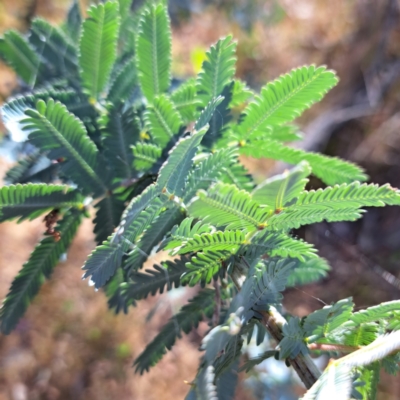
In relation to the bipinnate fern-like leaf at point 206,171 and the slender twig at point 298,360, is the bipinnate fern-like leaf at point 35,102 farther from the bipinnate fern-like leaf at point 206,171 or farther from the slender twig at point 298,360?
the slender twig at point 298,360

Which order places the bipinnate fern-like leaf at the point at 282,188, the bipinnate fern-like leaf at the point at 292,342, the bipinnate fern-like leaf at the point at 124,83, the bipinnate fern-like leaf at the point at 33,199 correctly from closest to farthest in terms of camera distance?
the bipinnate fern-like leaf at the point at 282,188, the bipinnate fern-like leaf at the point at 292,342, the bipinnate fern-like leaf at the point at 33,199, the bipinnate fern-like leaf at the point at 124,83

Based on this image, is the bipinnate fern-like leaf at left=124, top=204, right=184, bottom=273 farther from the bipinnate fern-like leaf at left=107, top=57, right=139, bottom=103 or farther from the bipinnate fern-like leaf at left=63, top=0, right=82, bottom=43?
the bipinnate fern-like leaf at left=63, top=0, right=82, bottom=43

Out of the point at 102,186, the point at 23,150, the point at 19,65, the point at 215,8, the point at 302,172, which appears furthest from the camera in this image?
the point at 215,8

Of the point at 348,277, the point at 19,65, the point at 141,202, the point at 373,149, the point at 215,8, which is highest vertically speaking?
the point at 215,8

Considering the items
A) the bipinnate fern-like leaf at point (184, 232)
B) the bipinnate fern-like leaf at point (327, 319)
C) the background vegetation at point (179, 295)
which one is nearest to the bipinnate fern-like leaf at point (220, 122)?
the bipinnate fern-like leaf at point (184, 232)

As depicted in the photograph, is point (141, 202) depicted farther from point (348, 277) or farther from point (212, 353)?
point (348, 277)

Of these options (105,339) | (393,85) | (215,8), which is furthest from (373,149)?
(105,339)

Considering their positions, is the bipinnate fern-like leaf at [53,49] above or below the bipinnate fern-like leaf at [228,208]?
above
